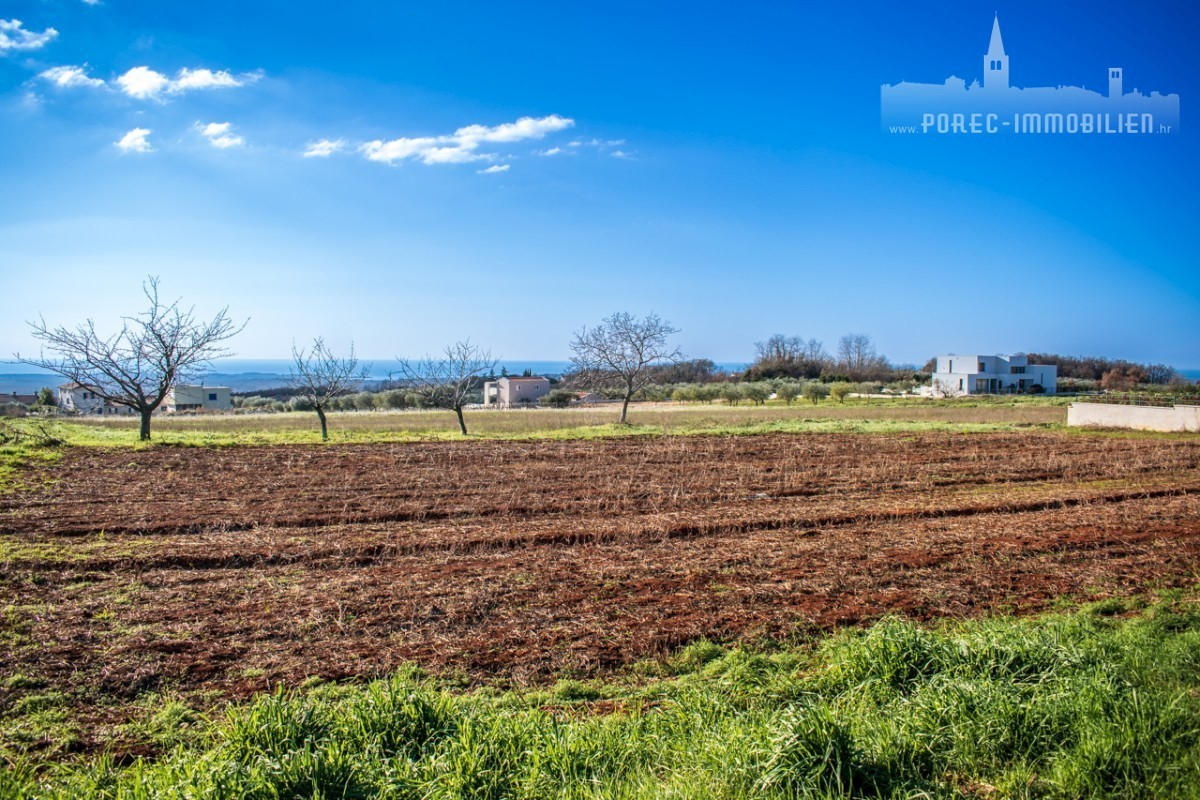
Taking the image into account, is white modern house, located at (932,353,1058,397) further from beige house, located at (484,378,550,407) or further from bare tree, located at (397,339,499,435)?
bare tree, located at (397,339,499,435)

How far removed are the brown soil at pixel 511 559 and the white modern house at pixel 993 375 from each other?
6187 cm

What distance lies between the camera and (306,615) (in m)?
6.78

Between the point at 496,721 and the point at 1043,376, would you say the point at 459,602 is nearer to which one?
the point at 496,721

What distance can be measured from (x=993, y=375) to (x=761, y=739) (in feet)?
275

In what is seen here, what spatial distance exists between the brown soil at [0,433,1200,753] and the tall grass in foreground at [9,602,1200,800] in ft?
3.84

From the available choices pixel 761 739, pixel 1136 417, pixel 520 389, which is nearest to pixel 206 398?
pixel 520 389

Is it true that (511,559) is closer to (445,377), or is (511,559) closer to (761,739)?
(761,739)

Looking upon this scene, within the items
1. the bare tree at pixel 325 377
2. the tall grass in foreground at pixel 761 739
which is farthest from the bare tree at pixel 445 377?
the tall grass in foreground at pixel 761 739

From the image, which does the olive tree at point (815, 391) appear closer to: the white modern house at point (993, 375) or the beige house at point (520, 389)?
the white modern house at point (993, 375)

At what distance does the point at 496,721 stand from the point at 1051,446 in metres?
24.1

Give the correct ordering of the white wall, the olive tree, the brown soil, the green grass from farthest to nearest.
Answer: the olive tree
the white wall
the green grass
the brown soil

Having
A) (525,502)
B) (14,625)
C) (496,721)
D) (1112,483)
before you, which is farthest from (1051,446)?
(14,625)

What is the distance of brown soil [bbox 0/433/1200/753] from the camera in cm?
592

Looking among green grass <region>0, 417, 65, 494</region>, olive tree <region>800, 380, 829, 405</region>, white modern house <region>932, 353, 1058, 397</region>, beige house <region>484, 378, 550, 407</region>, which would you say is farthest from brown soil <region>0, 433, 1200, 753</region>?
white modern house <region>932, 353, 1058, 397</region>
